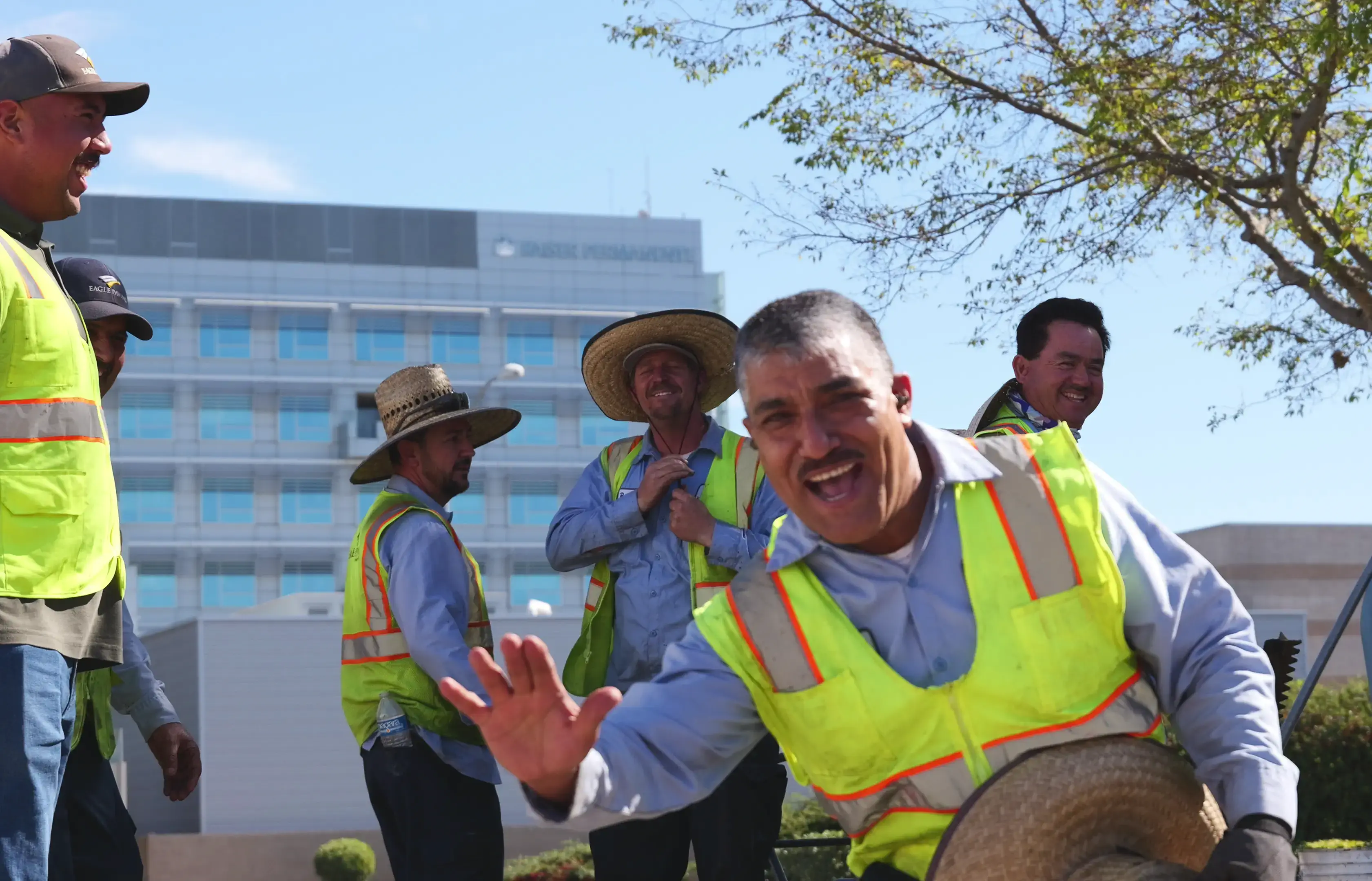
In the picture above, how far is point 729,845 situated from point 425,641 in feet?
4.03

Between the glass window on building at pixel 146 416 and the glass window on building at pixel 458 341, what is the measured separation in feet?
49.3

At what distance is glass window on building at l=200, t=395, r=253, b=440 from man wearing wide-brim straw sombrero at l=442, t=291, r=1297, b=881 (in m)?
93.6

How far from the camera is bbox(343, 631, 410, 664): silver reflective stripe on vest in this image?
242 inches

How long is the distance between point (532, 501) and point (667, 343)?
9259 centimetres

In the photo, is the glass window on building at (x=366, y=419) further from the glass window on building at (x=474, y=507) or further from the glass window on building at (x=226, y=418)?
A: the glass window on building at (x=474, y=507)

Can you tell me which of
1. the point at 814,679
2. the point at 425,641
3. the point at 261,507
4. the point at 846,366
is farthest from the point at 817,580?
the point at 261,507

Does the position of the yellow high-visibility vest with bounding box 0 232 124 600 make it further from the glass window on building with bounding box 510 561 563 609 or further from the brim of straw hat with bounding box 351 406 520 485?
the glass window on building with bounding box 510 561 563 609

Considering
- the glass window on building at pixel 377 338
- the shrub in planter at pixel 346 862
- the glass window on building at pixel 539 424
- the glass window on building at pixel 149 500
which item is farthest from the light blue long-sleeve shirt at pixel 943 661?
the glass window on building at pixel 377 338

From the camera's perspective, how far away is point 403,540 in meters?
6.17

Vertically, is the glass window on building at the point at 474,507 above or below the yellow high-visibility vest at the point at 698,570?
above

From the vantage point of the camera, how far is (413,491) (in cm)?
650

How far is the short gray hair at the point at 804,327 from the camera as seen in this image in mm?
3496

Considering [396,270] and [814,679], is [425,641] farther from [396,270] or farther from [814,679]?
[396,270]

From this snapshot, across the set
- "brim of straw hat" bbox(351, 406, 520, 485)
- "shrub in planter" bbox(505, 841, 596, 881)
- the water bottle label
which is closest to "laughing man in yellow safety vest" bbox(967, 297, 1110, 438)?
"brim of straw hat" bbox(351, 406, 520, 485)
